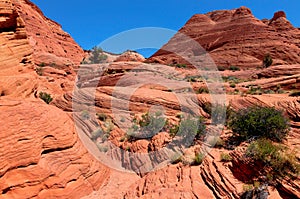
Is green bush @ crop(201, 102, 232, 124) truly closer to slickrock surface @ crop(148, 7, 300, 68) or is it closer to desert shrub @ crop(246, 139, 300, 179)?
desert shrub @ crop(246, 139, 300, 179)

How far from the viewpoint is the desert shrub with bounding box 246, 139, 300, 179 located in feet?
21.3

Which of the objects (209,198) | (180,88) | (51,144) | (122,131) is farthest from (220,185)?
(180,88)

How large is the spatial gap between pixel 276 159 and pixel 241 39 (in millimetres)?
43593

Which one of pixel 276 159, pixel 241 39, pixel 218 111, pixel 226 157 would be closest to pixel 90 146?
pixel 226 157

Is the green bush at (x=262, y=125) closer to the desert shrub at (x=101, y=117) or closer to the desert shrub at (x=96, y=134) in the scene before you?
the desert shrub at (x=96, y=134)

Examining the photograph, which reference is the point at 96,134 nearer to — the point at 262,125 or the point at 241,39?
the point at 262,125

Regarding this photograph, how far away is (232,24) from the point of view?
4997cm

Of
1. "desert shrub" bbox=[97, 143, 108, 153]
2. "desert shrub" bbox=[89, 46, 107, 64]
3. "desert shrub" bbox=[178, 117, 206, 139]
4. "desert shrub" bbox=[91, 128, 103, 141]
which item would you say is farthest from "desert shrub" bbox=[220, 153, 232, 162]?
"desert shrub" bbox=[89, 46, 107, 64]

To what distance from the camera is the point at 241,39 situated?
4550 centimetres

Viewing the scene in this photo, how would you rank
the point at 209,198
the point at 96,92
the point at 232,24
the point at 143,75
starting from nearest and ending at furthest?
the point at 209,198, the point at 96,92, the point at 143,75, the point at 232,24

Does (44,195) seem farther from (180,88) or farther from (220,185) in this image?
(180,88)

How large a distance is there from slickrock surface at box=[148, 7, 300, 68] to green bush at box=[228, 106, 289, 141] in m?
32.7

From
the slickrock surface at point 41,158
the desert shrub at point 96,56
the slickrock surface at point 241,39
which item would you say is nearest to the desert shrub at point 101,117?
the slickrock surface at point 41,158

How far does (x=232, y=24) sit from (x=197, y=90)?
3635 cm
